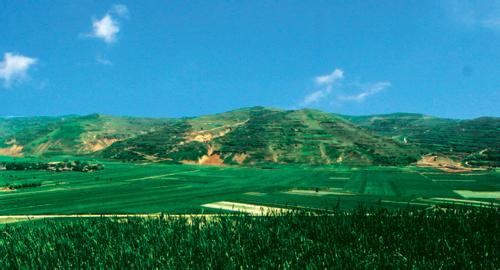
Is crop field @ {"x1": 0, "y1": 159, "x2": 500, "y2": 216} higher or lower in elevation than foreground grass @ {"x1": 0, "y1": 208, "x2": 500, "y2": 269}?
lower

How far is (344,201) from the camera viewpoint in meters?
64.2

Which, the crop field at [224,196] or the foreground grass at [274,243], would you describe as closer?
the foreground grass at [274,243]

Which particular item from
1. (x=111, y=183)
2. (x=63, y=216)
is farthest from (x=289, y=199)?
(x=111, y=183)

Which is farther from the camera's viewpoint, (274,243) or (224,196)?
(224,196)

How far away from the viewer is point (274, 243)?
28.6m

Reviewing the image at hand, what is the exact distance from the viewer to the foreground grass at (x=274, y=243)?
77.7 ft

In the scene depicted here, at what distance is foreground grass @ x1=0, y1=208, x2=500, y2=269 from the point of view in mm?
23672

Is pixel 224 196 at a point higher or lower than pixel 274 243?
lower

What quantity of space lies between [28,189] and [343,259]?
280ft

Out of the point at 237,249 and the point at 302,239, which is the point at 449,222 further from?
the point at 237,249

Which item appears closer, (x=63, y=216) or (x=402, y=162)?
(x=63, y=216)

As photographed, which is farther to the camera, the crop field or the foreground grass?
the crop field

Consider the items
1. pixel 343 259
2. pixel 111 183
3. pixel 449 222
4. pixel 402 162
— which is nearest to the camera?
pixel 343 259

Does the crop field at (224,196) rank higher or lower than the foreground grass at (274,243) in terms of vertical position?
lower
